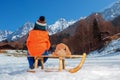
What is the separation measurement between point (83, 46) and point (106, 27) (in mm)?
28369

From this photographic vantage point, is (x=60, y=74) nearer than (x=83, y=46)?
Yes

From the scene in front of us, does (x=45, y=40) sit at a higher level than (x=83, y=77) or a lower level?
higher

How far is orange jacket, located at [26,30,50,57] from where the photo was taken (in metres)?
12.7

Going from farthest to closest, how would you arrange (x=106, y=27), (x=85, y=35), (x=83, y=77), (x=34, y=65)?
1. (x=106, y=27)
2. (x=85, y=35)
3. (x=34, y=65)
4. (x=83, y=77)

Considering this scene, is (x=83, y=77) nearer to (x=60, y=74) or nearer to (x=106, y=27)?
(x=60, y=74)

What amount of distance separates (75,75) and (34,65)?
2.33m

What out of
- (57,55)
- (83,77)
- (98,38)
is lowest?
(83,77)

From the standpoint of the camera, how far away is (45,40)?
12.8 m

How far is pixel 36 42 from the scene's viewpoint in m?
12.7

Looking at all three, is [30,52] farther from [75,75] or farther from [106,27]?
[106,27]

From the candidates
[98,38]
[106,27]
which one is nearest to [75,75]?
[98,38]

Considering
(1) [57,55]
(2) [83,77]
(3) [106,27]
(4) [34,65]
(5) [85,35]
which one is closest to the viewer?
(2) [83,77]

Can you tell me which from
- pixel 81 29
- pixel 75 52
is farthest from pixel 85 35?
pixel 75 52

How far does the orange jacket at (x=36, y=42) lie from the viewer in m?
12.7
